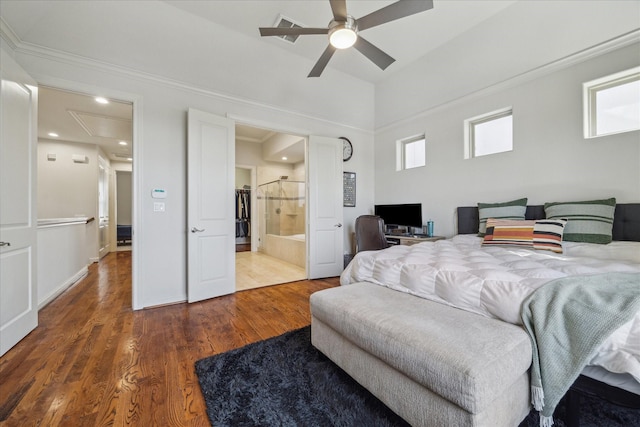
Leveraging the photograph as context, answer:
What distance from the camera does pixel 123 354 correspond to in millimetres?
1843

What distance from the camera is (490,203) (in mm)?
3125

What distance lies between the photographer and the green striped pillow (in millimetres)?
2189

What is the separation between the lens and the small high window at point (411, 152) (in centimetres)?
419

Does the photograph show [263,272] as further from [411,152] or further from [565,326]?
[565,326]

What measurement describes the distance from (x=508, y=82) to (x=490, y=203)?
144 cm

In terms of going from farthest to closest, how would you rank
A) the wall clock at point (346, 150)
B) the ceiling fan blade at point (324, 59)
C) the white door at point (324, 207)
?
the wall clock at point (346, 150)
the white door at point (324, 207)
the ceiling fan blade at point (324, 59)

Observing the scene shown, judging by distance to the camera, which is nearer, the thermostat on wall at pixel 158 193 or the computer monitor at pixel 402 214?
the thermostat on wall at pixel 158 193

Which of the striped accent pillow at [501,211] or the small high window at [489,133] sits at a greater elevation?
the small high window at [489,133]

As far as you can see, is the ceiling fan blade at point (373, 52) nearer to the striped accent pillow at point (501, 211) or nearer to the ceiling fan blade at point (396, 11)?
the ceiling fan blade at point (396, 11)

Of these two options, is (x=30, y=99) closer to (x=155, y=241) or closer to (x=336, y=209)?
(x=155, y=241)

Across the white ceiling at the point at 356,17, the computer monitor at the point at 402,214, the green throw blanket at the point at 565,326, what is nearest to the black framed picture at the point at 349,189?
the computer monitor at the point at 402,214

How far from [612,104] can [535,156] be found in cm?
69

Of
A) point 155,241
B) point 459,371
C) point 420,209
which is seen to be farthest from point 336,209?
point 459,371

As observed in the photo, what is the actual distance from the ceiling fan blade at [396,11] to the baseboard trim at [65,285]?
14.2 ft
